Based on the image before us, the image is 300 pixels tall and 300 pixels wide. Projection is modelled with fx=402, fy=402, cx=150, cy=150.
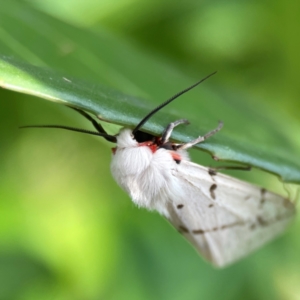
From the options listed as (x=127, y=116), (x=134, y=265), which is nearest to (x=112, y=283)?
(x=134, y=265)

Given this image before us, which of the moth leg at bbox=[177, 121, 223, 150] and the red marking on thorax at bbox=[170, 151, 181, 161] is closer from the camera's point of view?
the moth leg at bbox=[177, 121, 223, 150]

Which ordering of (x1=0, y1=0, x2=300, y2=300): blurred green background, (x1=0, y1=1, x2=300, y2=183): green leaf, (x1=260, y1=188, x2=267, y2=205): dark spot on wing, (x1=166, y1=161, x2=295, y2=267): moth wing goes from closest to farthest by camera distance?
(x1=0, y1=1, x2=300, y2=183): green leaf < (x1=166, y1=161, x2=295, y2=267): moth wing < (x1=260, y1=188, x2=267, y2=205): dark spot on wing < (x1=0, y1=0, x2=300, y2=300): blurred green background

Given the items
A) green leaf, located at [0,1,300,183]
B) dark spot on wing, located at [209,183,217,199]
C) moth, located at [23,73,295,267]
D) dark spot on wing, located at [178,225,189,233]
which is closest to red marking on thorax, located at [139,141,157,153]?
moth, located at [23,73,295,267]

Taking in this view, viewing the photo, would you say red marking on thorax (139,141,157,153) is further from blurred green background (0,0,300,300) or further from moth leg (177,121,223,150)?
blurred green background (0,0,300,300)

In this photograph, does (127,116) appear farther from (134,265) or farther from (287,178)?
(134,265)

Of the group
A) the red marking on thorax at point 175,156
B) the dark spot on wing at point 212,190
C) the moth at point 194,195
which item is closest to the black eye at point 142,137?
the moth at point 194,195

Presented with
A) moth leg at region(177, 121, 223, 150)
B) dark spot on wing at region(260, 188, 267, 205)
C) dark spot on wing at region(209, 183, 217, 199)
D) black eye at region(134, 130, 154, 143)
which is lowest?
dark spot on wing at region(260, 188, 267, 205)
